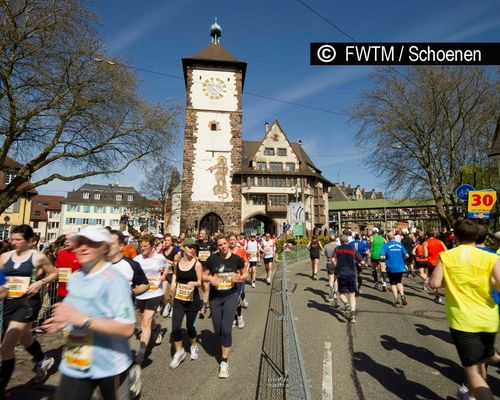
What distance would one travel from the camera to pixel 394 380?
14.3ft

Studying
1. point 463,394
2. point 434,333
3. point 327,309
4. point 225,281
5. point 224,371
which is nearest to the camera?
point 463,394

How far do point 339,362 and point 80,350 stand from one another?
3858 millimetres

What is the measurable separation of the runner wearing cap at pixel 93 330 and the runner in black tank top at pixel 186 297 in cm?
278

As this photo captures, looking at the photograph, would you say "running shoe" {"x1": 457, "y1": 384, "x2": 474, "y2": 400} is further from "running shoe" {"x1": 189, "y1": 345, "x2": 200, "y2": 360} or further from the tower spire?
the tower spire

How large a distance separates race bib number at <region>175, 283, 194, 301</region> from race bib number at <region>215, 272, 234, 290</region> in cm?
43

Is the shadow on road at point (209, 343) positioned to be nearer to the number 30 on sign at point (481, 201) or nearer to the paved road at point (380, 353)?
the paved road at point (380, 353)

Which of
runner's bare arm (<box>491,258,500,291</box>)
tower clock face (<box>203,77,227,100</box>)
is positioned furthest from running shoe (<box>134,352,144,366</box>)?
tower clock face (<box>203,77,227,100</box>)

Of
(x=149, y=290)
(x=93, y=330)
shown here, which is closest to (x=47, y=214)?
(x=149, y=290)

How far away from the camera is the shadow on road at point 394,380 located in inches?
156

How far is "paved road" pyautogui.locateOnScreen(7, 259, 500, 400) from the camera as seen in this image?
13.4 ft

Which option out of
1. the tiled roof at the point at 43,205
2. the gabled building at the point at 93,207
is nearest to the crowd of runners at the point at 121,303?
the gabled building at the point at 93,207

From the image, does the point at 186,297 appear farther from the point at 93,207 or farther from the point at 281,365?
the point at 93,207

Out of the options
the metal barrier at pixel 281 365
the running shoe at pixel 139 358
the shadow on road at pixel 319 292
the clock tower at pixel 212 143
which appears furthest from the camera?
the clock tower at pixel 212 143

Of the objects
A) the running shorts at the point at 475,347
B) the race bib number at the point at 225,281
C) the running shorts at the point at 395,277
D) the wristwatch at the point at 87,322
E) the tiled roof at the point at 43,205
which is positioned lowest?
the running shorts at the point at 395,277
